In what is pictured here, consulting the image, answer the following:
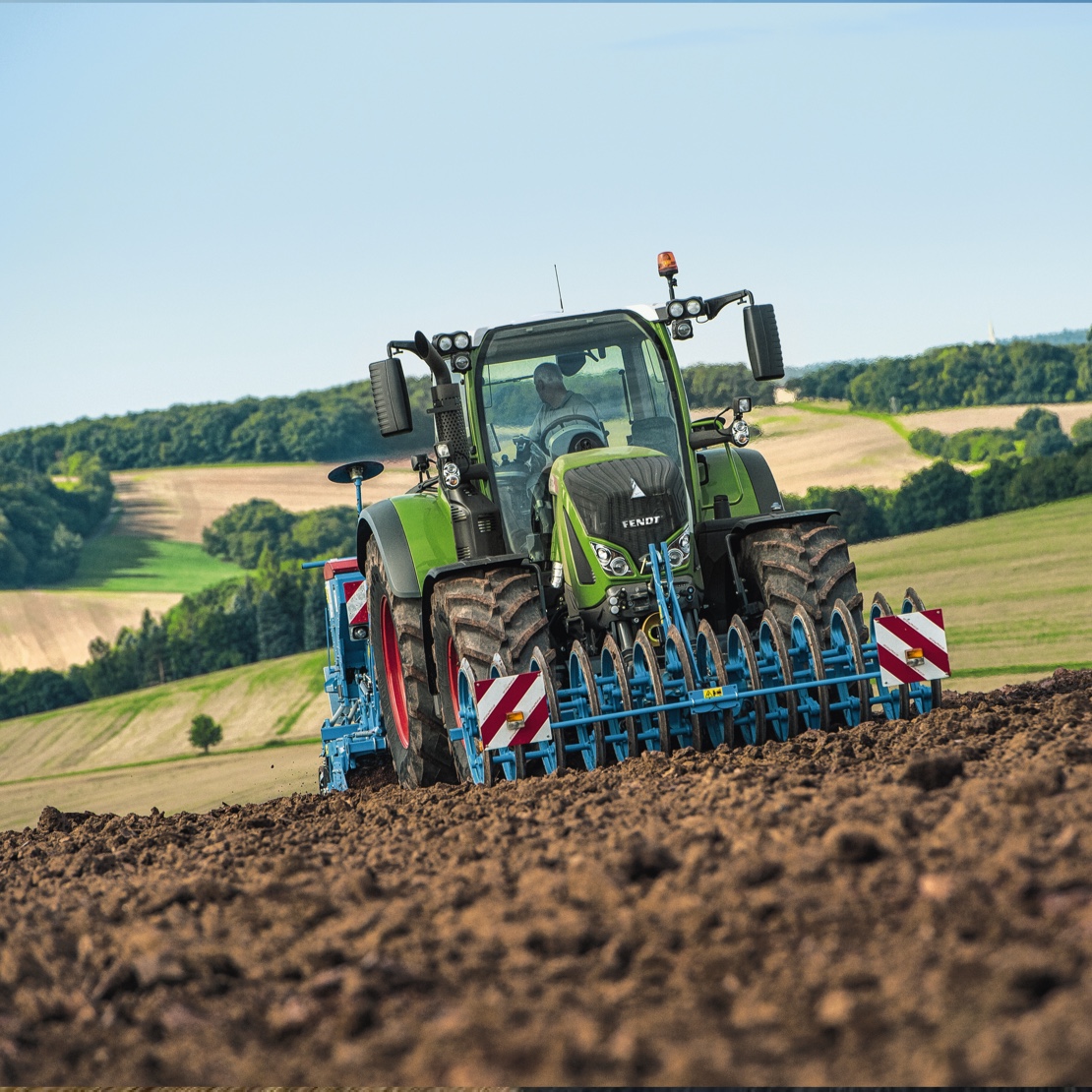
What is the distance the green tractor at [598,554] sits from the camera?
306 inches

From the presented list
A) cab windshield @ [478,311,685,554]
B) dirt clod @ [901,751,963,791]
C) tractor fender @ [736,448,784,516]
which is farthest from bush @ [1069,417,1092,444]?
dirt clod @ [901,751,963,791]

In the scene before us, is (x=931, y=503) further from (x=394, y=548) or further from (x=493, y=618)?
(x=493, y=618)

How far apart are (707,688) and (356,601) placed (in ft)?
16.3

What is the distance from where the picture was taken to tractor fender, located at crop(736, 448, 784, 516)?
30.9ft

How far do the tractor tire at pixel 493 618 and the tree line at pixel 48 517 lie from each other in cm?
5805

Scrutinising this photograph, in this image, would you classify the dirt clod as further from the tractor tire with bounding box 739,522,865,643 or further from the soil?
the tractor tire with bounding box 739,522,865,643

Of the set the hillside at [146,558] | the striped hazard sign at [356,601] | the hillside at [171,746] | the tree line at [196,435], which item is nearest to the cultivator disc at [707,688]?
the striped hazard sign at [356,601]

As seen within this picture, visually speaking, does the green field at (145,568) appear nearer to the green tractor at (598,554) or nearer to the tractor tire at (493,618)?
the green tractor at (598,554)

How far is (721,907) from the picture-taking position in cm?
349

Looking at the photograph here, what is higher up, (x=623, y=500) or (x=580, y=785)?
(x=623, y=500)

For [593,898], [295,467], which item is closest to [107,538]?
[295,467]

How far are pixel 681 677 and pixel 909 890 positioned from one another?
4353 millimetres

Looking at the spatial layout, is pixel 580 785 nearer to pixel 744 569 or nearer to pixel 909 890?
pixel 744 569

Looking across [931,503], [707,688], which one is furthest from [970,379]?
[707,688]
